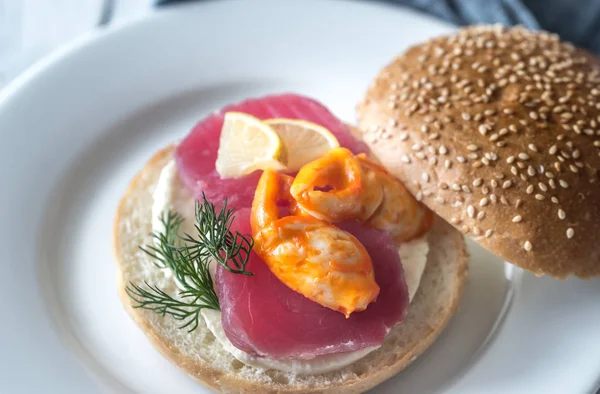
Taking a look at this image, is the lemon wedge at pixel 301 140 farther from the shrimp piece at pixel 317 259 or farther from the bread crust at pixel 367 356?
the bread crust at pixel 367 356

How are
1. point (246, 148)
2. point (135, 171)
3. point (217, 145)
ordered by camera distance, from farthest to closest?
point (135, 171)
point (217, 145)
point (246, 148)

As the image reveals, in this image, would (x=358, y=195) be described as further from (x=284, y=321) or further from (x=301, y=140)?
(x=284, y=321)

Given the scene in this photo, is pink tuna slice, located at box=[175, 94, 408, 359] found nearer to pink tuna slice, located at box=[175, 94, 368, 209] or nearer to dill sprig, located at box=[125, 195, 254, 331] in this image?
dill sprig, located at box=[125, 195, 254, 331]

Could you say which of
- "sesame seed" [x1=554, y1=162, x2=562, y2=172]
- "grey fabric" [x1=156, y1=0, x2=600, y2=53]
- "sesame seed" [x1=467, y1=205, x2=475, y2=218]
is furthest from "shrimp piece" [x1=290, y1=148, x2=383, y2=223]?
"grey fabric" [x1=156, y1=0, x2=600, y2=53]

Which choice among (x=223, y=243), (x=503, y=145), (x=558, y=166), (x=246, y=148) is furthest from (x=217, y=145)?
(x=558, y=166)

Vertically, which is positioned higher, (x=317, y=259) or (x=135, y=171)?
(x=135, y=171)

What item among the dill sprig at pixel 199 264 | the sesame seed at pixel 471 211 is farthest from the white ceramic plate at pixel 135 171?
the sesame seed at pixel 471 211
